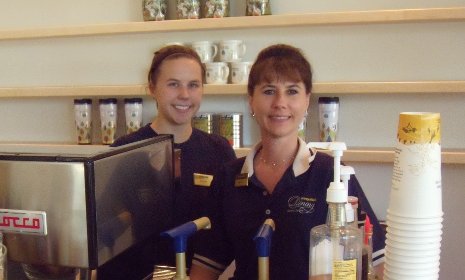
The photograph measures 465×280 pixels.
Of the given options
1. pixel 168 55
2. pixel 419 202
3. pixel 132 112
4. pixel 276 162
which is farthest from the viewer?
pixel 132 112

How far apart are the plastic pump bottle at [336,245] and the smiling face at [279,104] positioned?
408 mm

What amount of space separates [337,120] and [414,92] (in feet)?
1.07

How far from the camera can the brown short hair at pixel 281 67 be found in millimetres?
1229

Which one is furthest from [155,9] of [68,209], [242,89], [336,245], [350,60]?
[336,245]

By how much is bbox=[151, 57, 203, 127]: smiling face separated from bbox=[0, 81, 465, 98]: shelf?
0.40 m

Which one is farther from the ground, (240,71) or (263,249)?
(240,71)

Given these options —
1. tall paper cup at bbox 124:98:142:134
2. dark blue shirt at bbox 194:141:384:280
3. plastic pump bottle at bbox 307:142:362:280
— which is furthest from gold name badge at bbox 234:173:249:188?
tall paper cup at bbox 124:98:142:134

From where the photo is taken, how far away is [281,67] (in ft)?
4.06

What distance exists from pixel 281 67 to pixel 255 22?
3.49 feet

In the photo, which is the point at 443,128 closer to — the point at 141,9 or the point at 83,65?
the point at 141,9

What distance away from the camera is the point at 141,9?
255cm

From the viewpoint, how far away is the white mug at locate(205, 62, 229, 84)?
7.55 feet

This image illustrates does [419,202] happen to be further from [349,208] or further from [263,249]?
[263,249]

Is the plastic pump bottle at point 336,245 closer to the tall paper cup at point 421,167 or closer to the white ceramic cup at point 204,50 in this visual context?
the tall paper cup at point 421,167
